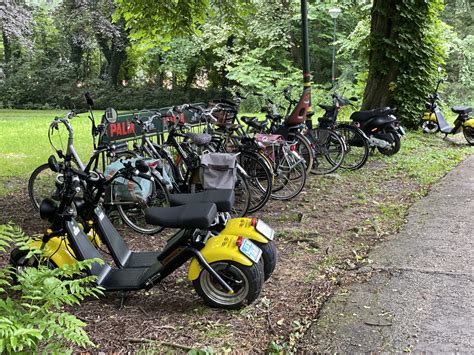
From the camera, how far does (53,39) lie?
26797 mm

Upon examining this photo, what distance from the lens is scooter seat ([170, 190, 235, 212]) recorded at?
10.7ft

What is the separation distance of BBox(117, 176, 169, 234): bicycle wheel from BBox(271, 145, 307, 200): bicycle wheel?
1.71 m

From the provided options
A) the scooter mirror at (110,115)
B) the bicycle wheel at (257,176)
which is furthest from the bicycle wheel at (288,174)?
the scooter mirror at (110,115)

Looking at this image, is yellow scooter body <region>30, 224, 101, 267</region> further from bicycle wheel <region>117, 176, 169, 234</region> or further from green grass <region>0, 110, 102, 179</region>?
green grass <region>0, 110, 102, 179</region>

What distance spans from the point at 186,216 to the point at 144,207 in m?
1.80

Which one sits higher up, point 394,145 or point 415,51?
point 415,51

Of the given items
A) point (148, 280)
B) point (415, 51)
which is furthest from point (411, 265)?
point (415, 51)

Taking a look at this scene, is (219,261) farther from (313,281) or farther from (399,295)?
(399,295)

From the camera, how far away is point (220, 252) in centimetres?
298

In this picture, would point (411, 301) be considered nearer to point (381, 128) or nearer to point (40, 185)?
point (40, 185)

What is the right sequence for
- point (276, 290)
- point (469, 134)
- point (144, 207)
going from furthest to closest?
point (469, 134) → point (144, 207) → point (276, 290)

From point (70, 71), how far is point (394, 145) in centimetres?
2196

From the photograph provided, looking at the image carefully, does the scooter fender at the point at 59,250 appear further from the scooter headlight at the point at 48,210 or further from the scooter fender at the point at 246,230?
the scooter fender at the point at 246,230

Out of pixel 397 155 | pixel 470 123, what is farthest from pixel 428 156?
pixel 470 123
